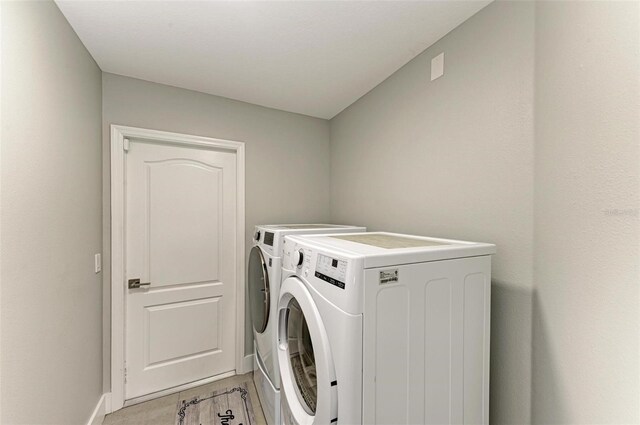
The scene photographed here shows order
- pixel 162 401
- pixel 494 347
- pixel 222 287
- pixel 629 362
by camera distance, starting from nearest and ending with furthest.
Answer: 1. pixel 629 362
2. pixel 494 347
3. pixel 162 401
4. pixel 222 287

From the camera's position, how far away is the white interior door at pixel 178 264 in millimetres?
1955

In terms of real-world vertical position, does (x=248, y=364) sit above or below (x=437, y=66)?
below

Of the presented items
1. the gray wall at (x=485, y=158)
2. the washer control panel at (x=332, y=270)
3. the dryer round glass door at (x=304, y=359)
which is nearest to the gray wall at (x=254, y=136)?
the gray wall at (x=485, y=158)

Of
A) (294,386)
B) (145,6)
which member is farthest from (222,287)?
(145,6)

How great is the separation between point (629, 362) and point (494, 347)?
0.45 meters

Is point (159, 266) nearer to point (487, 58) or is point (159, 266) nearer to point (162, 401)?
point (162, 401)

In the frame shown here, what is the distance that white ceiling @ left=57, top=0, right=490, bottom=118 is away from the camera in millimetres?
1259

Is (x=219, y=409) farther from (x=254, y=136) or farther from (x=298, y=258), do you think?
(x=254, y=136)

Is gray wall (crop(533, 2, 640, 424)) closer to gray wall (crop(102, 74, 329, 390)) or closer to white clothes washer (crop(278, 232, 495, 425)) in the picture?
white clothes washer (crop(278, 232, 495, 425))

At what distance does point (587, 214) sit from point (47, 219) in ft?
6.99

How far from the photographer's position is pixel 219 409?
1886mm

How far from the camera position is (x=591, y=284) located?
0.90 m

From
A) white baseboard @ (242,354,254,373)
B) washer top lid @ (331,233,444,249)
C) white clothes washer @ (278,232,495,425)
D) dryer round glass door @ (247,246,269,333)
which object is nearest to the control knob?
white clothes washer @ (278,232,495,425)

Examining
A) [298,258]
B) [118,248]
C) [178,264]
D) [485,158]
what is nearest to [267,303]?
[298,258]
